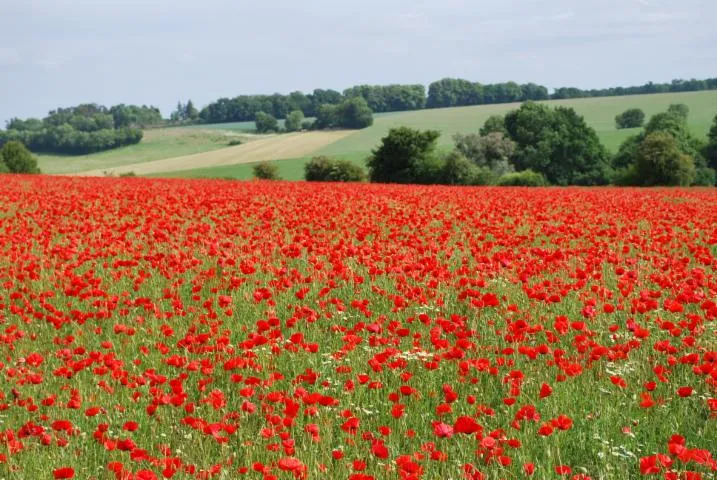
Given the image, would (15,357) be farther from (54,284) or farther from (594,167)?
(594,167)

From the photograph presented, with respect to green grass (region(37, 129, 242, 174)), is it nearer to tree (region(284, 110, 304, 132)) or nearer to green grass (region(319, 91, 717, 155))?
tree (region(284, 110, 304, 132))

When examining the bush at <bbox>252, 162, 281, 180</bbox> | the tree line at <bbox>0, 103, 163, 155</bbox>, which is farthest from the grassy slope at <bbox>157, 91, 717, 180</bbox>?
the tree line at <bbox>0, 103, 163, 155</bbox>

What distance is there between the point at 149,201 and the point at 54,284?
10.3m

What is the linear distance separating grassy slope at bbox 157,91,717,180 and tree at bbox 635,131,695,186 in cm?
2787

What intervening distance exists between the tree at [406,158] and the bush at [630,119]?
193 feet

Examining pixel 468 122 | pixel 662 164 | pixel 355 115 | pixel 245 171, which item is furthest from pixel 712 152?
pixel 245 171

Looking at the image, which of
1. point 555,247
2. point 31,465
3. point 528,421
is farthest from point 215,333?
point 555,247

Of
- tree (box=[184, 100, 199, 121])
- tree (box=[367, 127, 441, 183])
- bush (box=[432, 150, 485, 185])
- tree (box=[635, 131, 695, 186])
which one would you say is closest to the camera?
bush (box=[432, 150, 485, 185])

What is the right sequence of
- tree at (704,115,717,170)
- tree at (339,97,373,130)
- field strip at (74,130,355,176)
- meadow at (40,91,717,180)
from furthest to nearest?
tree at (339,97,373,130), field strip at (74,130,355,176), meadow at (40,91,717,180), tree at (704,115,717,170)

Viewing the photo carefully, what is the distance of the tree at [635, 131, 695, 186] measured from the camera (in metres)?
59.9

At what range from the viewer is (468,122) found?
107m

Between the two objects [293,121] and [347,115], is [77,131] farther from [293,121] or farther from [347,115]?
[347,115]

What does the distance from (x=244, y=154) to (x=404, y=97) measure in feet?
183

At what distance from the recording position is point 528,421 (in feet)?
17.1
